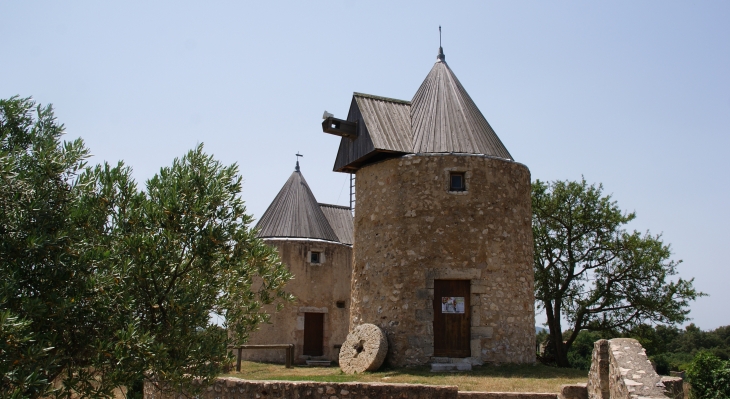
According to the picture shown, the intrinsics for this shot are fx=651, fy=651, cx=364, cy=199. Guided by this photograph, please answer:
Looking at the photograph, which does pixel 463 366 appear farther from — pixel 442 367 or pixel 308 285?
pixel 308 285

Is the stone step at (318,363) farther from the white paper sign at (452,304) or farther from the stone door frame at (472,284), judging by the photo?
the stone door frame at (472,284)

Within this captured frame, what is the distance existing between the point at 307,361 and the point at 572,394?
13.5m

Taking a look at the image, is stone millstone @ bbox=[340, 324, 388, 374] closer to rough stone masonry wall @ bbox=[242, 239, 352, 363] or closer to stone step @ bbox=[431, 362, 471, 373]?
stone step @ bbox=[431, 362, 471, 373]

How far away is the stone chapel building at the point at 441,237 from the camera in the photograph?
15945 millimetres

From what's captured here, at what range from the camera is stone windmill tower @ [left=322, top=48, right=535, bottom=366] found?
15.9m

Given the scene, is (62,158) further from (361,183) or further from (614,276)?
(614,276)

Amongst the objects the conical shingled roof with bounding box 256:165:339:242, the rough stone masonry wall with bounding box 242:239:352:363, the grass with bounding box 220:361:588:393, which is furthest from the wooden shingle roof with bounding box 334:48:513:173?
the conical shingled roof with bounding box 256:165:339:242

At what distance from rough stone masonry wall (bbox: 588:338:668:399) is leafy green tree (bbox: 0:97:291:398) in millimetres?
5298

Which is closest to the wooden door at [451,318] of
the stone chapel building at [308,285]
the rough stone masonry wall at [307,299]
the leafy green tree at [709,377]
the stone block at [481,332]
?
the stone block at [481,332]

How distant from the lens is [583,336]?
40750 mm

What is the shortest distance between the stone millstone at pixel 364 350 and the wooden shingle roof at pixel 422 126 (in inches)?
185

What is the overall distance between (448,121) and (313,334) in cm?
1072

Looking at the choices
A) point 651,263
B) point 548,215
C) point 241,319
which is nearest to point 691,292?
point 651,263

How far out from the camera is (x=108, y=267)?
7676 mm
